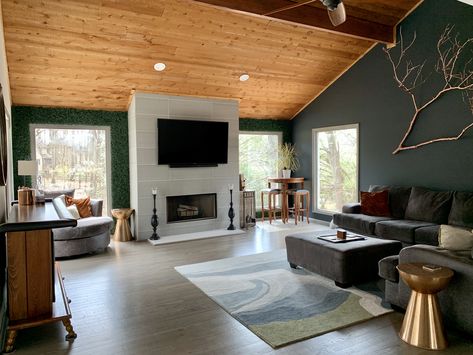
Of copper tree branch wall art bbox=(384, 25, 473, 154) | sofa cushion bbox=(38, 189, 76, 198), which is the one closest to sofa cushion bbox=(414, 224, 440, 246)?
copper tree branch wall art bbox=(384, 25, 473, 154)

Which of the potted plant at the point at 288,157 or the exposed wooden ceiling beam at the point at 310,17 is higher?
the exposed wooden ceiling beam at the point at 310,17

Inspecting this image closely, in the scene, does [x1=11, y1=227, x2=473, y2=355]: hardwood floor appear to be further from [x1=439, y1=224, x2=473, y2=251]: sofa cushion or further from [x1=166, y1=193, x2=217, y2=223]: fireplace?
[x1=166, y1=193, x2=217, y2=223]: fireplace

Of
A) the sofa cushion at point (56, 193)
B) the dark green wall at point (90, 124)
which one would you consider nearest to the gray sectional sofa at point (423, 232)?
the dark green wall at point (90, 124)

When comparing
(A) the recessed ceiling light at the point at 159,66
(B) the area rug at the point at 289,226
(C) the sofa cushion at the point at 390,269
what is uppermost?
(A) the recessed ceiling light at the point at 159,66

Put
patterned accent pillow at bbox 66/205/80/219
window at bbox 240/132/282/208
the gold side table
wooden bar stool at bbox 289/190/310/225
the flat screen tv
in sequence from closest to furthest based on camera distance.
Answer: patterned accent pillow at bbox 66/205/80/219, the gold side table, the flat screen tv, wooden bar stool at bbox 289/190/310/225, window at bbox 240/132/282/208

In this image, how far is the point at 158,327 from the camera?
3.11 m

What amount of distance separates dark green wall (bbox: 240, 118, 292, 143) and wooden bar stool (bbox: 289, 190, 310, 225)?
1.48 metres

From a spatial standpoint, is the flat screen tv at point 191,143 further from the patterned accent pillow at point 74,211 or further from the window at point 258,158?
the patterned accent pillow at point 74,211

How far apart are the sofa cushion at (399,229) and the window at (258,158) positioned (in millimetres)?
3670

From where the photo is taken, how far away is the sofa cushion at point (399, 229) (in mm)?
4959

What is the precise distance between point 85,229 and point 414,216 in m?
4.95

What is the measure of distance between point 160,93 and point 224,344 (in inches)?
189

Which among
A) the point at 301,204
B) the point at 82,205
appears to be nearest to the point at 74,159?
the point at 82,205

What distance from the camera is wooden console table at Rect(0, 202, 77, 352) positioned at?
2.75 meters
